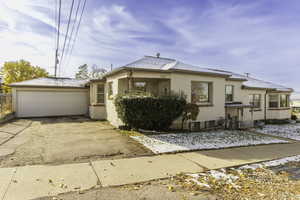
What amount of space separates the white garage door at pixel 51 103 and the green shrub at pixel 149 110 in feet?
29.4

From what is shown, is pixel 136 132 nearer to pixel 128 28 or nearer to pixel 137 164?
pixel 137 164

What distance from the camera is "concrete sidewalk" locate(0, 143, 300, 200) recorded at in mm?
3238

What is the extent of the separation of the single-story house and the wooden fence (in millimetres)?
395

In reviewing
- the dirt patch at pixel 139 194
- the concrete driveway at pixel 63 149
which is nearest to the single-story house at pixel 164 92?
the concrete driveway at pixel 63 149

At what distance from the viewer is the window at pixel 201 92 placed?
34.4 feet

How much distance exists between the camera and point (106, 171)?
13.4 feet

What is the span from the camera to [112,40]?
12109mm

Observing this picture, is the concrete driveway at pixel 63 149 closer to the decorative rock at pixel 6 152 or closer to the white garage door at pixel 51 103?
the decorative rock at pixel 6 152

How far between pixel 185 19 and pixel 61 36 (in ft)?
A: 25.1

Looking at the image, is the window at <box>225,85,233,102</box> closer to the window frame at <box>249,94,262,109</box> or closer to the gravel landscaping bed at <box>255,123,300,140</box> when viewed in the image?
the window frame at <box>249,94,262,109</box>

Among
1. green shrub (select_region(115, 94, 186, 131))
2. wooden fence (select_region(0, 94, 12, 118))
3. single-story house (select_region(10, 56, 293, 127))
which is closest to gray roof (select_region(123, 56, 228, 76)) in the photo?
single-story house (select_region(10, 56, 293, 127))

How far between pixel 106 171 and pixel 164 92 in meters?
6.36

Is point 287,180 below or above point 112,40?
below

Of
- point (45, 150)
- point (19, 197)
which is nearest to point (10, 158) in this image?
point (45, 150)
